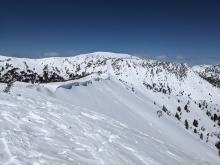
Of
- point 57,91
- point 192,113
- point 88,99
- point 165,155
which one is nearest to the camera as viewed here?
point 165,155

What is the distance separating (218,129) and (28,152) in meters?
73.7

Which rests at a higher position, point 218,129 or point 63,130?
point 63,130

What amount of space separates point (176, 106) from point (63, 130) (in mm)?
70939

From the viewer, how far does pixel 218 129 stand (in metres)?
73.4

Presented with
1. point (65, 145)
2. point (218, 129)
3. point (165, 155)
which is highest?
point (65, 145)

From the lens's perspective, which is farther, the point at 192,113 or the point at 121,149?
the point at 192,113

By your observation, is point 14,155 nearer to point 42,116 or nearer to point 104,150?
point 104,150

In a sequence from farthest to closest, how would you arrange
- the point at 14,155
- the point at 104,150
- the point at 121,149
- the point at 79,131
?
1. the point at 79,131
2. the point at 121,149
3. the point at 104,150
4. the point at 14,155

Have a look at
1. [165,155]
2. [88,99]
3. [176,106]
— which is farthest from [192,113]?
[165,155]

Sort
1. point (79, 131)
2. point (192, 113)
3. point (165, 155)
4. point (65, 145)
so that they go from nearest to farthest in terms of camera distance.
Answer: point (65, 145)
point (79, 131)
point (165, 155)
point (192, 113)

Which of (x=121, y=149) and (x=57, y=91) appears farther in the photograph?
(x=57, y=91)

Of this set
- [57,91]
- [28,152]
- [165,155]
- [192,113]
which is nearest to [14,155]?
[28,152]

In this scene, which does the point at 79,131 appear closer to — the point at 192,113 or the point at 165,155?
the point at 165,155

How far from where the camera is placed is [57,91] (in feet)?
81.1
